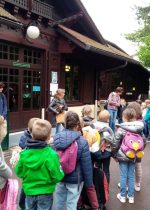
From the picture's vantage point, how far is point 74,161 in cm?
412

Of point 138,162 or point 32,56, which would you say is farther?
point 32,56

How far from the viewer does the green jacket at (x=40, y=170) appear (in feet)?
11.8

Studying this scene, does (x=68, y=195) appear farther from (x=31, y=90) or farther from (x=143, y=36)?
(x=143, y=36)

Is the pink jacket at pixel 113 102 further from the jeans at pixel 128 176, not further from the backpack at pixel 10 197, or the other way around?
the backpack at pixel 10 197

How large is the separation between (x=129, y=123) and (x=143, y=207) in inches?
47.6

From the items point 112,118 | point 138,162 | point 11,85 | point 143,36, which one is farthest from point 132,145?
point 143,36

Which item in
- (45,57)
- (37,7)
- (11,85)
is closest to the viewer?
(11,85)

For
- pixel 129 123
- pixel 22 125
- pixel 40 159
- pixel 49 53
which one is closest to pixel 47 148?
pixel 40 159

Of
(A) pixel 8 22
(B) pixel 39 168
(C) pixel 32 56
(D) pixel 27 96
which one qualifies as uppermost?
(A) pixel 8 22

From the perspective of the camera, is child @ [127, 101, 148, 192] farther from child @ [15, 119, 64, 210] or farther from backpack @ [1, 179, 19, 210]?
backpack @ [1, 179, 19, 210]

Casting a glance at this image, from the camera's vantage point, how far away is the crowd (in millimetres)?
3635

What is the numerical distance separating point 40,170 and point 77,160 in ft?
2.25

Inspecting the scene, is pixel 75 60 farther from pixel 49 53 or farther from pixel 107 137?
pixel 107 137

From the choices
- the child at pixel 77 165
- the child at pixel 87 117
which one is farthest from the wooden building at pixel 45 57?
the child at pixel 77 165
